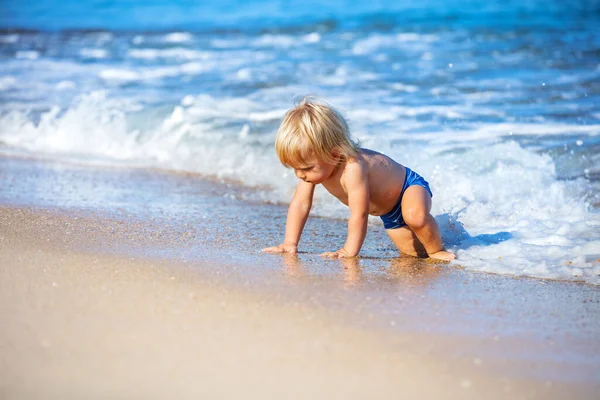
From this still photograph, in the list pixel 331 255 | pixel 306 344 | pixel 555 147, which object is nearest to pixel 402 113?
pixel 555 147

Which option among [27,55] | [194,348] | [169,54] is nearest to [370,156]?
[194,348]

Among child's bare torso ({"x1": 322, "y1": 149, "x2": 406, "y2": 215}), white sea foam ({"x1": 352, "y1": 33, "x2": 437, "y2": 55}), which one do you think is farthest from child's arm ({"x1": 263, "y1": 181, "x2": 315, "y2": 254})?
white sea foam ({"x1": 352, "y1": 33, "x2": 437, "y2": 55})

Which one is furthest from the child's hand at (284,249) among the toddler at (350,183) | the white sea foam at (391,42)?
the white sea foam at (391,42)

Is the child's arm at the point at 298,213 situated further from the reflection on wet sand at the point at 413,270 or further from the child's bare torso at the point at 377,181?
the reflection on wet sand at the point at 413,270

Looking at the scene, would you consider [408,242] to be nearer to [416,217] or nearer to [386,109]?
[416,217]

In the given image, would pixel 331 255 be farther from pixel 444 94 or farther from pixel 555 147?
pixel 444 94

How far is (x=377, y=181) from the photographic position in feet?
13.0

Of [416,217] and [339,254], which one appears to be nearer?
[339,254]

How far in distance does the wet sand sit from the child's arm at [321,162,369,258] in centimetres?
11

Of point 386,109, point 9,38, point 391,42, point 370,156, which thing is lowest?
point 370,156

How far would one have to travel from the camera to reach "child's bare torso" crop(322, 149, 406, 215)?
12.6 ft

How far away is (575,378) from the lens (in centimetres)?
236

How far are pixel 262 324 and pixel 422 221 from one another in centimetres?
153

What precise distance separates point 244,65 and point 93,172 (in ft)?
18.0
